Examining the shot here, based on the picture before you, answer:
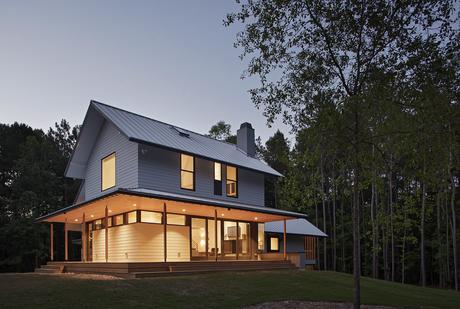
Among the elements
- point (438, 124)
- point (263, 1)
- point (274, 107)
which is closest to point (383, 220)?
point (438, 124)

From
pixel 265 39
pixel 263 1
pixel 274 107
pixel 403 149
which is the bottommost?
pixel 403 149

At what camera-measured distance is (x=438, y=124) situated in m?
8.14

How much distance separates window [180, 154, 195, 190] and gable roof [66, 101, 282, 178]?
477mm

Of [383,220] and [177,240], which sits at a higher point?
[383,220]

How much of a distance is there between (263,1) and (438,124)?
13.8 ft

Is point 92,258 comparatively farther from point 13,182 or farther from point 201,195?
point 13,182

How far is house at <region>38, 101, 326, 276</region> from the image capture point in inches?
667

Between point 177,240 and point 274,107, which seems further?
point 177,240

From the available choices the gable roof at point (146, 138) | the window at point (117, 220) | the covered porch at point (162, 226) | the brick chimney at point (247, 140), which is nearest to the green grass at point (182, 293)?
the covered porch at point (162, 226)

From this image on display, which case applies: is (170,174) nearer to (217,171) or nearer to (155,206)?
(155,206)

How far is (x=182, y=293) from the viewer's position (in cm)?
1082

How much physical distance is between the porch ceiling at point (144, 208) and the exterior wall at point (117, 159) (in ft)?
3.52

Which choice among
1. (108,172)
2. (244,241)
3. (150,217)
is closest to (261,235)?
(244,241)

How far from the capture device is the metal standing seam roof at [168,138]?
18094mm
